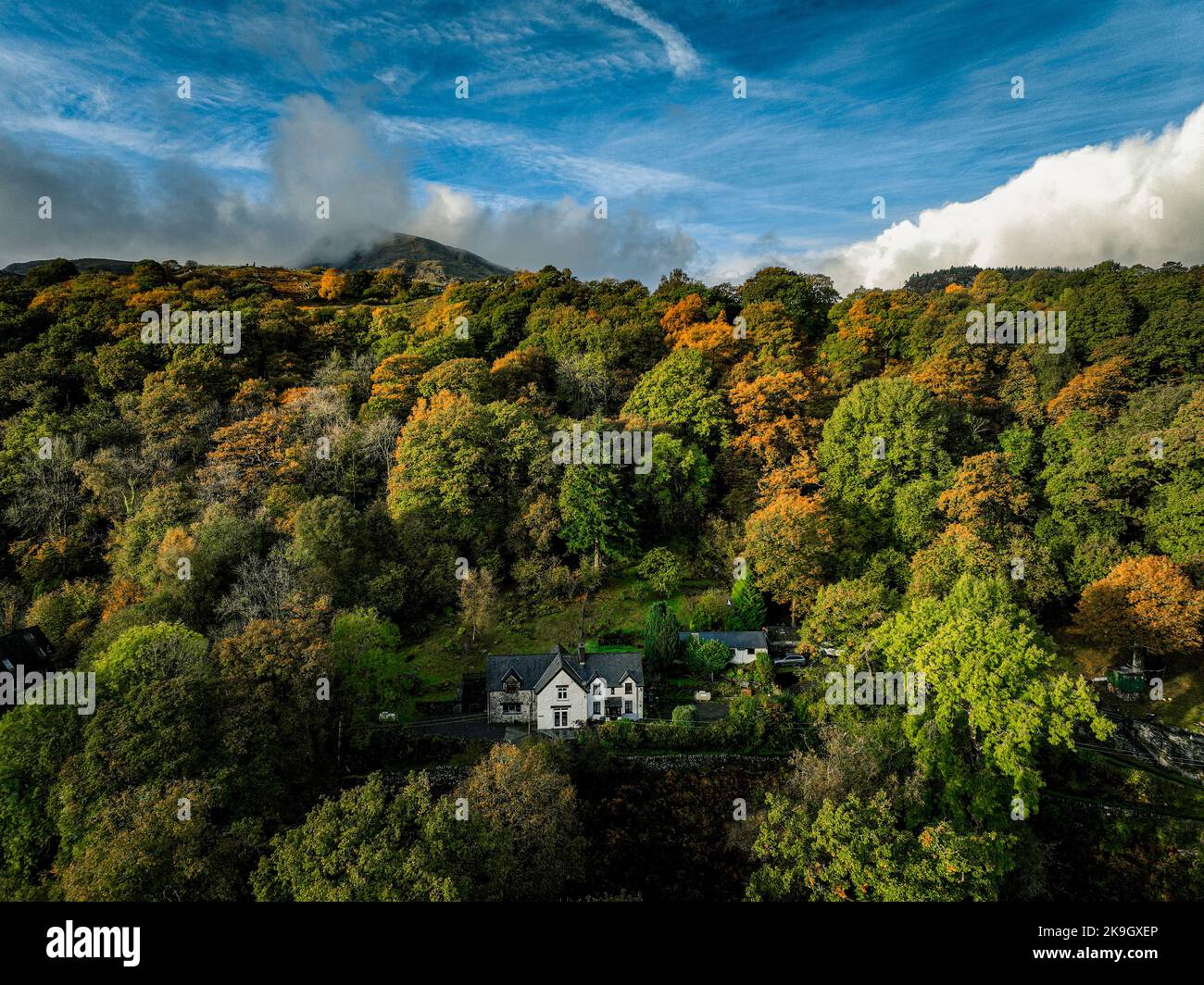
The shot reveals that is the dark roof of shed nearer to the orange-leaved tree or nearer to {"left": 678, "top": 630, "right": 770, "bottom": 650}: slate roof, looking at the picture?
{"left": 678, "top": 630, "right": 770, "bottom": 650}: slate roof

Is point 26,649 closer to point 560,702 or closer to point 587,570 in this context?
point 560,702

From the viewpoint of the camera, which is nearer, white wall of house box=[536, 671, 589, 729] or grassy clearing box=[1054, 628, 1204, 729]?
grassy clearing box=[1054, 628, 1204, 729]

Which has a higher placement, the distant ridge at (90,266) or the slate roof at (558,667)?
the distant ridge at (90,266)

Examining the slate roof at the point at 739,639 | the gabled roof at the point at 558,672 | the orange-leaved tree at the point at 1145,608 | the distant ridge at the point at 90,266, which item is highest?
the distant ridge at the point at 90,266

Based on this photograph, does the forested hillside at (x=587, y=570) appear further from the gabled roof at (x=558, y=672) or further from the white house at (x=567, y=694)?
the gabled roof at (x=558, y=672)

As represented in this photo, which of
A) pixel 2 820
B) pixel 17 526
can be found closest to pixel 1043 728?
pixel 2 820

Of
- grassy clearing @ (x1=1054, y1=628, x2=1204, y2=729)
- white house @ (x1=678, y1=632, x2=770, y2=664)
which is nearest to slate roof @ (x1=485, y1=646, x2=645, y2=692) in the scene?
white house @ (x1=678, y1=632, x2=770, y2=664)

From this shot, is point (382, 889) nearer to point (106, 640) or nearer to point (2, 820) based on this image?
point (2, 820)

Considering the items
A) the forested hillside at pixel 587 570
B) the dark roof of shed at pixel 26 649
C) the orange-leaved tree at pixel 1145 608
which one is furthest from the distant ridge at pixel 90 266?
the orange-leaved tree at pixel 1145 608
